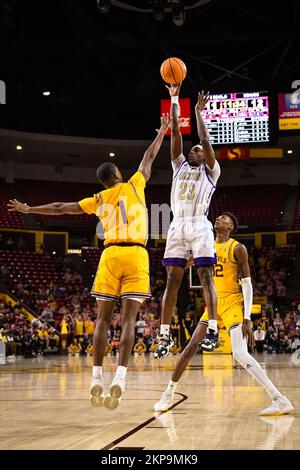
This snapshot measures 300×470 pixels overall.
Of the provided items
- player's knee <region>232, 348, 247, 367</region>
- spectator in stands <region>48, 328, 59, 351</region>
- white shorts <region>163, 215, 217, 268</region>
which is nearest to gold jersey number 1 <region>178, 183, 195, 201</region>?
white shorts <region>163, 215, 217, 268</region>

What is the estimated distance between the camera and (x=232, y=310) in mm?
6957

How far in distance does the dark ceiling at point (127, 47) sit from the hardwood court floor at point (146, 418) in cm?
1082

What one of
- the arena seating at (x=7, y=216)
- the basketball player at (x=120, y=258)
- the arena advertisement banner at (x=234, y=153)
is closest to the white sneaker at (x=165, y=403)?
the basketball player at (x=120, y=258)

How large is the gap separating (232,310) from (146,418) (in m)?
1.59

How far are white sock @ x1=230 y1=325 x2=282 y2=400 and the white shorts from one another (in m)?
1.04

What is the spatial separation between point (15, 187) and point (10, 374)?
64.0ft

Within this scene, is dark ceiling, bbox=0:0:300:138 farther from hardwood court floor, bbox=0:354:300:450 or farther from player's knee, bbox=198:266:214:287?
player's knee, bbox=198:266:214:287

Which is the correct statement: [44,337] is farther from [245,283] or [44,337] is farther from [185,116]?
[245,283]

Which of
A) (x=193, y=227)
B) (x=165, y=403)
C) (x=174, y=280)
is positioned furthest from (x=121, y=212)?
(x=165, y=403)

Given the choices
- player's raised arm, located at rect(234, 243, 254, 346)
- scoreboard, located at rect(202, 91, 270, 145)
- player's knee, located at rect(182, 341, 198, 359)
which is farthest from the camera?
scoreboard, located at rect(202, 91, 270, 145)

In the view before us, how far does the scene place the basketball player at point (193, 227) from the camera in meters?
6.18

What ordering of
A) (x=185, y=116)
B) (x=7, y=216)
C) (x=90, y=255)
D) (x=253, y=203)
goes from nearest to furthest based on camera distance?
1. (x=185, y=116)
2. (x=7, y=216)
3. (x=90, y=255)
4. (x=253, y=203)

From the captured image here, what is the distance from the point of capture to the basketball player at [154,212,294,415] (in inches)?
258
